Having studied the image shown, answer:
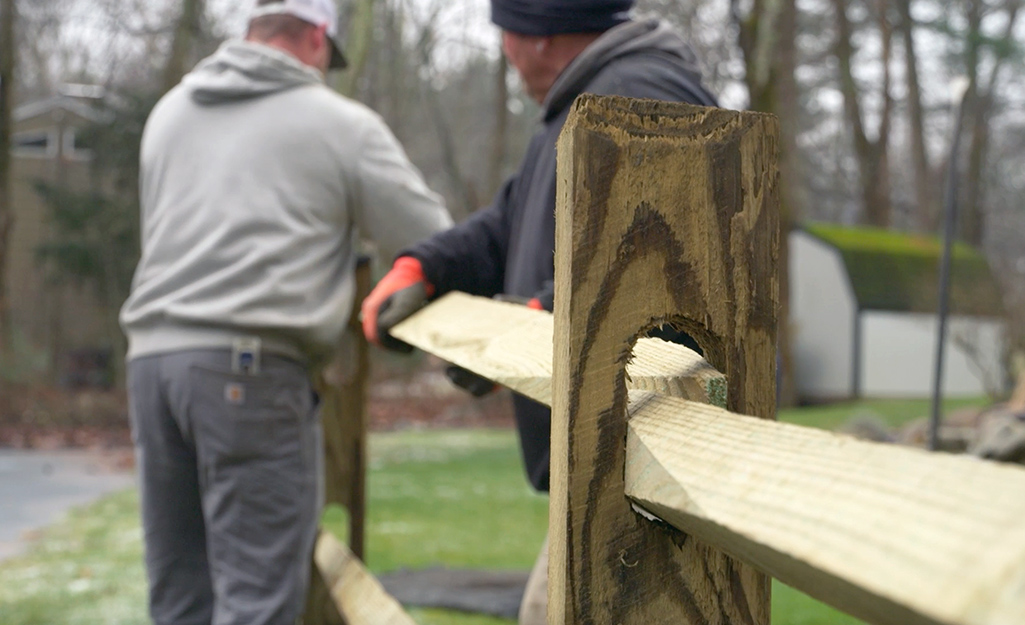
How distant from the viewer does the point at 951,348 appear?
19.6m

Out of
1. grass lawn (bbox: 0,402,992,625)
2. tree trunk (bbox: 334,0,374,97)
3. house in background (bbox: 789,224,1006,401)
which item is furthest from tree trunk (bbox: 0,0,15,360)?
house in background (bbox: 789,224,1006,401)

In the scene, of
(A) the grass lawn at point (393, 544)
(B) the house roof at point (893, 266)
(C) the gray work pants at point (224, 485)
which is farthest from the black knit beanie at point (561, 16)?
(B) the house roof at point (893, 266)

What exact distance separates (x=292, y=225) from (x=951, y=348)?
1837cm

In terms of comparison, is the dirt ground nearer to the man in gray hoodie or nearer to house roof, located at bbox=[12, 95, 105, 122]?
house roof, located at bbox=[12, 95, 105, 122]

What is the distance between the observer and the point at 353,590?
11.1 ft

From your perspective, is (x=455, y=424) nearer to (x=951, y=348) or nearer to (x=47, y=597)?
(x=951, y=348)

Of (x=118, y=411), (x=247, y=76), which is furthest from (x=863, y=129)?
(x=247, y=76)

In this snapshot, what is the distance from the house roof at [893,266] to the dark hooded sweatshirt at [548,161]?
17326 millimetres

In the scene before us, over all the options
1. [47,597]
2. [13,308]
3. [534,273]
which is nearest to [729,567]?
[534,273]

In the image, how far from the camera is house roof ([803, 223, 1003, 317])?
19375 millimetres

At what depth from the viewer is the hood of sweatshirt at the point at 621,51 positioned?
2.44 m

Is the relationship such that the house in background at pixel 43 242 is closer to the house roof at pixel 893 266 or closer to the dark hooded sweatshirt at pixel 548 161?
the house roof at pixel 893 266

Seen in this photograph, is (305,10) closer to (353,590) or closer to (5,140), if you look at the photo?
(353,590)

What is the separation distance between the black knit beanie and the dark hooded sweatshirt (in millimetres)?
127
